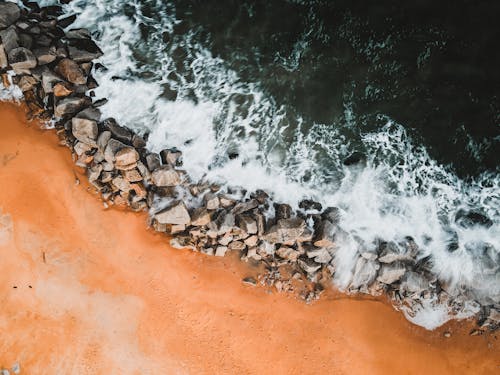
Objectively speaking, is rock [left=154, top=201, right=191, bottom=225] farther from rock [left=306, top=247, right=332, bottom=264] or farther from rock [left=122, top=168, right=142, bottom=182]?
rock [left=306, top=247, right=332, bottom=264]

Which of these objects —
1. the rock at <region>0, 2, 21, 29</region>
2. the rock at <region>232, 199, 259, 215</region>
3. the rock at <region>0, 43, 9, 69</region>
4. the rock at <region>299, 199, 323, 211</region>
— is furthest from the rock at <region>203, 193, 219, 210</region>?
the rock at <region>0, 2, 21, 29</region>

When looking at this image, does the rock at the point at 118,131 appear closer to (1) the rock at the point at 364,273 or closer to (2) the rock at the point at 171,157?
(2) the rock at the point at 171,157

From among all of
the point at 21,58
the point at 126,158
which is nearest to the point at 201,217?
the point at 126,158

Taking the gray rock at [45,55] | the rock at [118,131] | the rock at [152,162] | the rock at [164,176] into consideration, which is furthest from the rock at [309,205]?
the gray rock at [45,55]

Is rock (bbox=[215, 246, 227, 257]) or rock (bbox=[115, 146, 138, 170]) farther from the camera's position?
rock (bbox=[215, 246, 227, 257])

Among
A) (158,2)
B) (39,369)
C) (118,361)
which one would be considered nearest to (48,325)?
(39,369)
